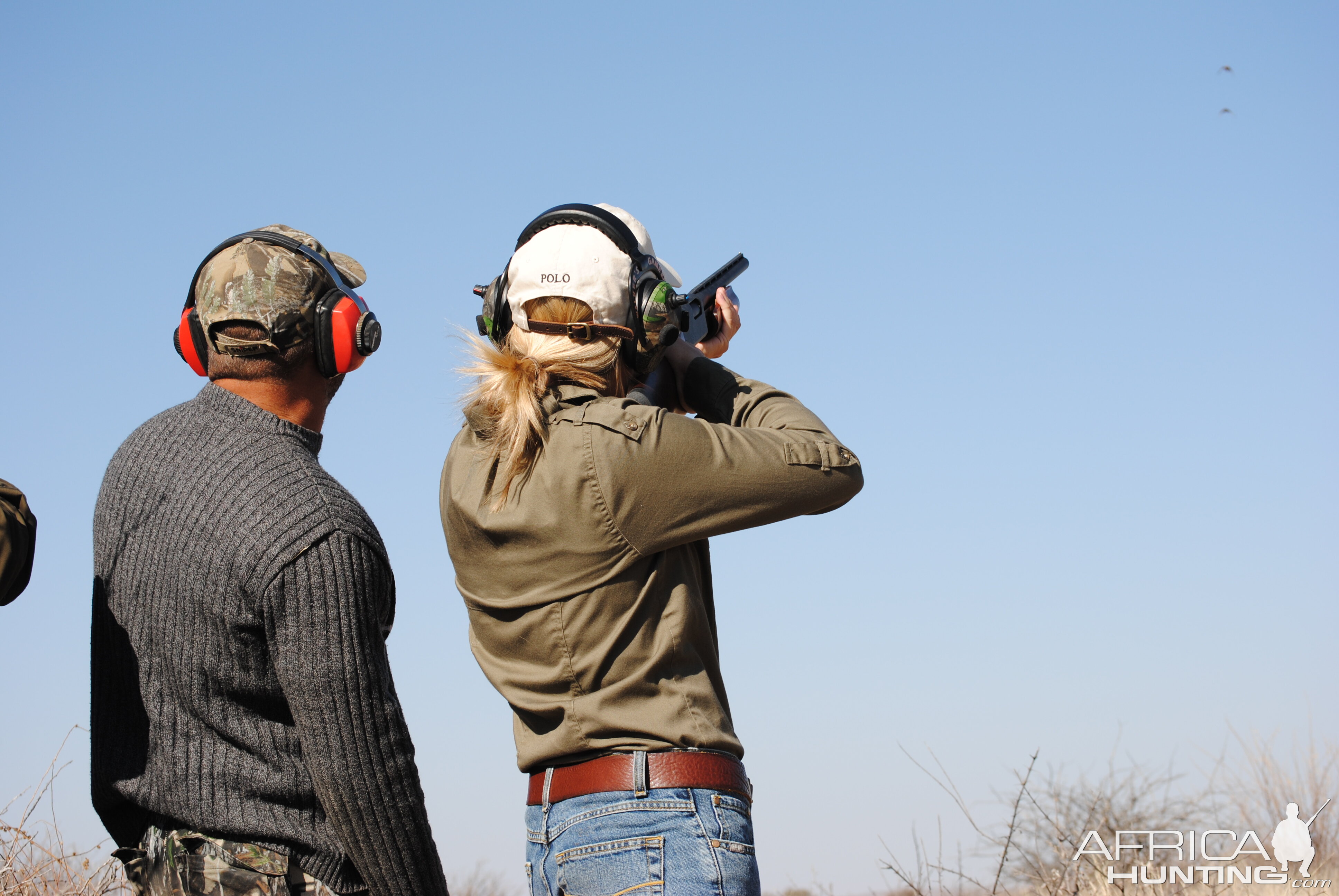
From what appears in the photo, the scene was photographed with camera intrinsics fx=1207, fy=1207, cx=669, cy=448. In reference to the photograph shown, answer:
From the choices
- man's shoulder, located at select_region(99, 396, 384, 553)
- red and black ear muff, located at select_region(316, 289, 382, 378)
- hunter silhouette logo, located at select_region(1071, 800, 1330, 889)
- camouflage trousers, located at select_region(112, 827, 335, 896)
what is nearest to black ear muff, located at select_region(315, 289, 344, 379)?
red and black ear muff, located at select_region(316, 289, 382, 378)

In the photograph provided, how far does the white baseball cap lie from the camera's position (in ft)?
9.23

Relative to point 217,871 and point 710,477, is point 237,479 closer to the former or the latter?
point 217,871

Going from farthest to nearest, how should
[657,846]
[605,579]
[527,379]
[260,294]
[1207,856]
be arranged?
[1207,856] → [260,294] → [527,379] → [605,579] → [657,846]

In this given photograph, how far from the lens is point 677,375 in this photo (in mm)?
3199

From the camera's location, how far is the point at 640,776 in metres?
2.46

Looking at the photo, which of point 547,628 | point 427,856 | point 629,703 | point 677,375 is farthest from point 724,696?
point 677,375

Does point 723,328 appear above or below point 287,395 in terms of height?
above

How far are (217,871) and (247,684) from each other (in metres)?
0.37

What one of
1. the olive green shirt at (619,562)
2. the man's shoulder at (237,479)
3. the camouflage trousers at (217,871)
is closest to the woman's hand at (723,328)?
the olive green shirt at (619,562)

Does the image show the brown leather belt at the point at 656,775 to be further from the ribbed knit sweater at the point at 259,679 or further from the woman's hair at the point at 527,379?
the woman's hair at the point at 527,379

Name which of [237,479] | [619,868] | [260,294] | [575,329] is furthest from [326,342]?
[619,868]

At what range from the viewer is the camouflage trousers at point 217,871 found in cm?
243

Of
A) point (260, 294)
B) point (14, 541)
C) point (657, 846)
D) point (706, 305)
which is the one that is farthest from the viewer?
point (706, 305)

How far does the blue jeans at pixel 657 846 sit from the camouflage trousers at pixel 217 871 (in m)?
0.52
